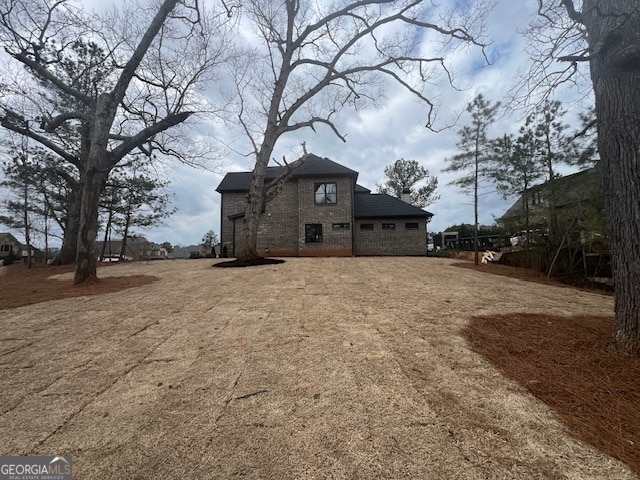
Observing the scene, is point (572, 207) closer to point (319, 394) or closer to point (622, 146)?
point (622, 146)

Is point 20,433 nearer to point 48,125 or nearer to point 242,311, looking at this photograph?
point 242,311

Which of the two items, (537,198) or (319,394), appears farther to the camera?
(537,198)

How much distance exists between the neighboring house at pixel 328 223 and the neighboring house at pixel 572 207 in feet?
27.5

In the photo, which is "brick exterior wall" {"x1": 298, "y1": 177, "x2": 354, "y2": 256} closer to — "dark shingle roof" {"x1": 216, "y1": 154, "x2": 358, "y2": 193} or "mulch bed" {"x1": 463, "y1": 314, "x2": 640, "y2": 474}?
"dark shingle roof" {"x1": 216, "y1": 154, "x2": 358, "y2": 193}

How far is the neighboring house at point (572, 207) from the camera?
→ 896 cm

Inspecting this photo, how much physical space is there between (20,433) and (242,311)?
299 centimetres

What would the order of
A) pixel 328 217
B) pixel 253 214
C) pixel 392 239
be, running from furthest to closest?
pixel 392 239
pixel 328 217
pixel 253 214

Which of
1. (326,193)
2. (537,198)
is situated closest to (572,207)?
(537,198)

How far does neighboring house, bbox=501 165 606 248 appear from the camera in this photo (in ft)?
29.4

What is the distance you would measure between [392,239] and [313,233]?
5648 millimetres

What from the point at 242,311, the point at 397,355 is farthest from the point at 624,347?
the point at 242,311

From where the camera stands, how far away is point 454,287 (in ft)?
23.1

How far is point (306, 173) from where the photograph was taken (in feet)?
67.3

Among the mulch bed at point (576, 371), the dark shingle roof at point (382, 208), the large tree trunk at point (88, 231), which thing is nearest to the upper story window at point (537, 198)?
the dark shingle roof at point (382, 208)
